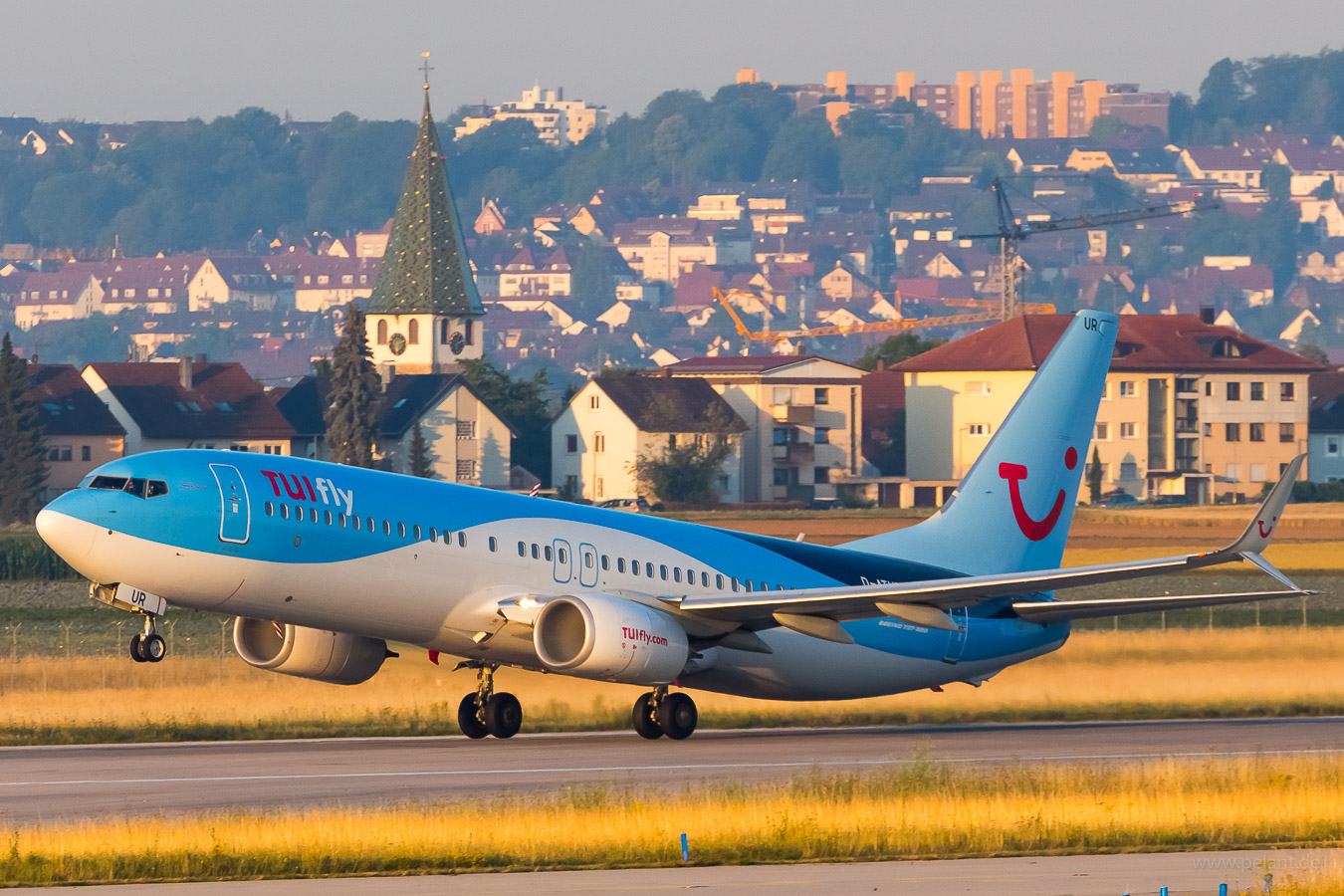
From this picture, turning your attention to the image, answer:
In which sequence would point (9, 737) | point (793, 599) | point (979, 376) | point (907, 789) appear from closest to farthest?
point (907, 789)
point (793, 599)
point (9, 737)
point (979, 376)

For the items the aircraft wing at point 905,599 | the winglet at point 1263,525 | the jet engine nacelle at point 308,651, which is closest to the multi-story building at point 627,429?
the jet engine nacelle at point 308,651

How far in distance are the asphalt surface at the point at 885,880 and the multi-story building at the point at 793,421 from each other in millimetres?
165837

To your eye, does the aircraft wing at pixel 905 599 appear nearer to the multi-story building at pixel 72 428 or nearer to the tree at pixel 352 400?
the tree at pixel 352 400

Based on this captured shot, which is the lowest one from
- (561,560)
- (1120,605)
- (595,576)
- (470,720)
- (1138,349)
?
(470,720)

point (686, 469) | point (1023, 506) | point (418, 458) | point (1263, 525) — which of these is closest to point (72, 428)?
point (418, 458)

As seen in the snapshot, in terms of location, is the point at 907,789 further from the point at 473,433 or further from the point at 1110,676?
the point at 473,433

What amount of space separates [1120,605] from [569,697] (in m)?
10.6

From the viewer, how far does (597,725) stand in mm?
42781

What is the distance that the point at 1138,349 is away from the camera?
183750 mm


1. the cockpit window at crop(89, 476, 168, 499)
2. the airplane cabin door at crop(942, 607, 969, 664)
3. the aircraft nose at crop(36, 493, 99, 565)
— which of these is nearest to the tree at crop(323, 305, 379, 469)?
the airplane cabin door at crop(942, 607, 969, 664)

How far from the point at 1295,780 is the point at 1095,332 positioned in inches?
557

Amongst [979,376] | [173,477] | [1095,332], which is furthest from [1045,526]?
[979,376]

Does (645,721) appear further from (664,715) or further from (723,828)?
(723,828)

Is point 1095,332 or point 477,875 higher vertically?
point 1095,332
